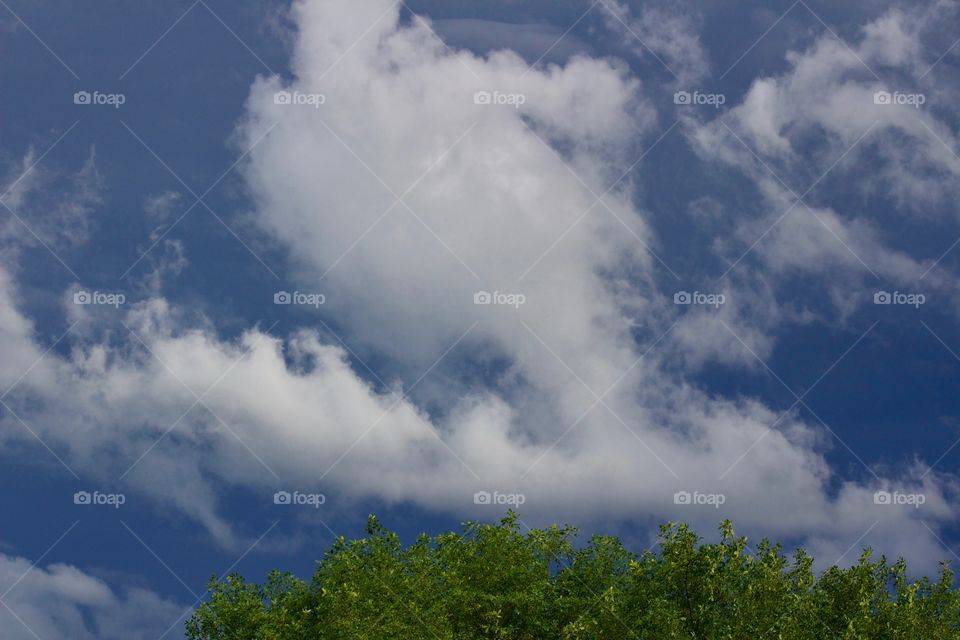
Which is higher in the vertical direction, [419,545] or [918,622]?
[419,545]

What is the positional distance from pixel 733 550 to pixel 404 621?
41.1ft

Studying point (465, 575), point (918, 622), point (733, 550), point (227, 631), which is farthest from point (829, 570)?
point (227, 631)

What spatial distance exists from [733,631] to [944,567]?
15860 mm

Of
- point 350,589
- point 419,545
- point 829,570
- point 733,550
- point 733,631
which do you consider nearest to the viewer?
point 733,631

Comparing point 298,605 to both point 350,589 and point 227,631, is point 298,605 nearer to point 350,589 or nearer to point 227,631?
point 227,631

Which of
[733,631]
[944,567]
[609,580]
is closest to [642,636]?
[733,631]

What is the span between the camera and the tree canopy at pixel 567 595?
33.7 metres

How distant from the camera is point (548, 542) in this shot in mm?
45250

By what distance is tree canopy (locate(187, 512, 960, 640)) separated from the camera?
33656 mm

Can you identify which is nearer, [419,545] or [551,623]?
[551,623]

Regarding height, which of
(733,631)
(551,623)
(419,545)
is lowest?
(733,631)

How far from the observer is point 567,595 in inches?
1748

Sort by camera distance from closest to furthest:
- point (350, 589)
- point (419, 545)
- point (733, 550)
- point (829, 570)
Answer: point (733, 550) → point (350, 589) → point (829, 570) → point (419, 545)

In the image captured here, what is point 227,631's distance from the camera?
43.1m
